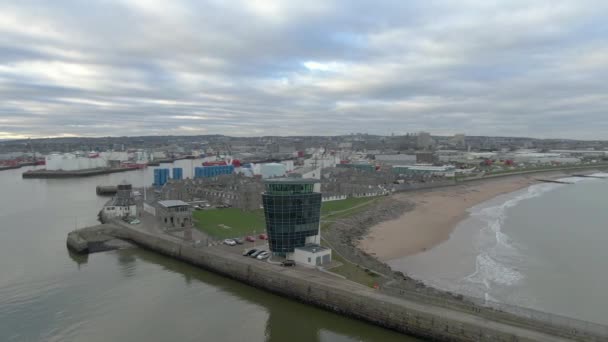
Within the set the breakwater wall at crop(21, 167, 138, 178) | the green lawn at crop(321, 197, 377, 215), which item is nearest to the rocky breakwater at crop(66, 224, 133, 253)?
the green lawn at crop(321, 197, 377, 215)

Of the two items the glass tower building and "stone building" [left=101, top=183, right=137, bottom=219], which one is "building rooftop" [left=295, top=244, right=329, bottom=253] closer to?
the glass tower building

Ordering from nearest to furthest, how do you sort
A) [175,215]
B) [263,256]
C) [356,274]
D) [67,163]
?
[356,274] < [263,256] < [175,215] < [67,163]

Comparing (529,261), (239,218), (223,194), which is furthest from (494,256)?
(223,194)

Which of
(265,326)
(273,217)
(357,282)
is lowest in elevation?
(265,326)

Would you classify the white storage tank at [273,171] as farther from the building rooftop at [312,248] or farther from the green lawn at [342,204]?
the building rooftop at [312,248]

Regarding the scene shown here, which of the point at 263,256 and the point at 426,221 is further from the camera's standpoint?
the point at 426,221

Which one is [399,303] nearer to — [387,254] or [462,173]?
[387,254]

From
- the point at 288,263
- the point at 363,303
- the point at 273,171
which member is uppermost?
the point at 273,171

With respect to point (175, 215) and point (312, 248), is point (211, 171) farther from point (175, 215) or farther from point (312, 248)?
point (312, 248)

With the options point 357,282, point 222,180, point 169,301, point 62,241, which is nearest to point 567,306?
point 357,282
